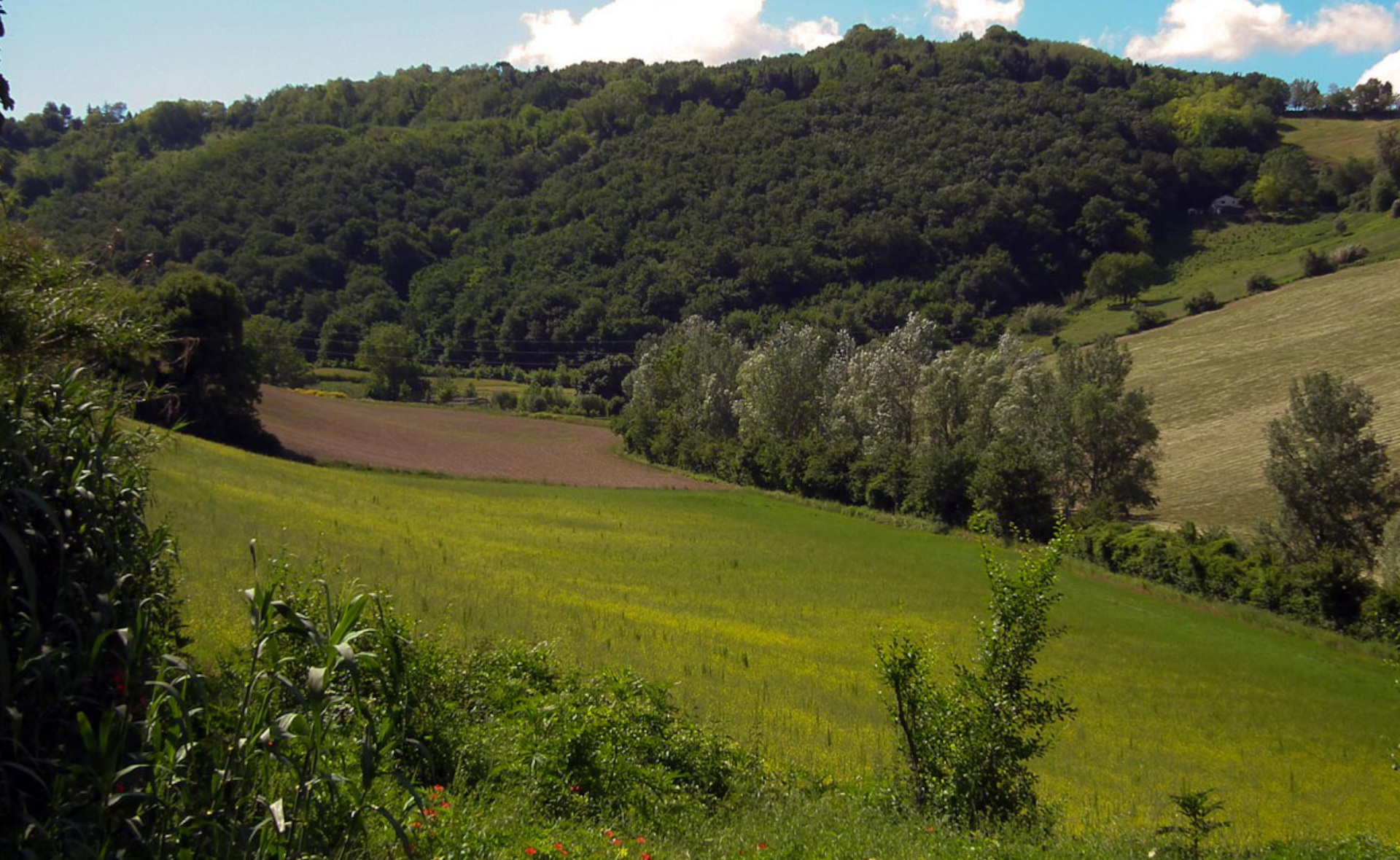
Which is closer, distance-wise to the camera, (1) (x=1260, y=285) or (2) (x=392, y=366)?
(2) (x=392, y=366)

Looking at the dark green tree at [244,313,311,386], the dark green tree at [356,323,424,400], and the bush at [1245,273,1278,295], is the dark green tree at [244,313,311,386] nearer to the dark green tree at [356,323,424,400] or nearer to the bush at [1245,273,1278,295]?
the dark green tree at [356,323,424,400]

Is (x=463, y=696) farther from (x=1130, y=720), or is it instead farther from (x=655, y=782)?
(x=1130, y=720)

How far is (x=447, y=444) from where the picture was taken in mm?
61438

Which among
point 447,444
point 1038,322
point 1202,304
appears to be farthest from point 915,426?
point 1038,322

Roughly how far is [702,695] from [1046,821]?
721 cm

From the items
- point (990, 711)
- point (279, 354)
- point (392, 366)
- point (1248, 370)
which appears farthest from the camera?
point (392, 366)

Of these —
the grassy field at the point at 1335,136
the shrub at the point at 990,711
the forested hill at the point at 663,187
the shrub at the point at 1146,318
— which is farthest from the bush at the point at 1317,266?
the shrub at the point at 990,711

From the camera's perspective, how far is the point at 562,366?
109 meters

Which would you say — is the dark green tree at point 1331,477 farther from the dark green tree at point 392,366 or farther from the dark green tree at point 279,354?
the dark green tree at point 279,354

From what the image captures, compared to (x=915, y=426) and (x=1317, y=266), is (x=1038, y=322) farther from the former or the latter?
(x=915, y=426)

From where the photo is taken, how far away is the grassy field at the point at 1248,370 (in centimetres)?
5484

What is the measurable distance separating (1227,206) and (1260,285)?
52390 millimetres

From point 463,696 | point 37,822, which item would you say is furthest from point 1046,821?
point 37,822

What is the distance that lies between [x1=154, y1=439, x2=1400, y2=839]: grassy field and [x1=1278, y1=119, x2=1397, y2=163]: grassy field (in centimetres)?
13080
